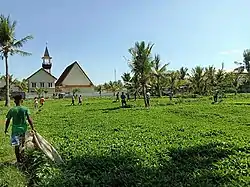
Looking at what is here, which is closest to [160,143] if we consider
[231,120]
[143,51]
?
[231,120]

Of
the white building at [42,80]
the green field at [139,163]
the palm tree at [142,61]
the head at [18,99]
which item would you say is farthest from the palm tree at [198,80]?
the head at [18,99]

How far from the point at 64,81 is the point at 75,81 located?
2385 millimetres

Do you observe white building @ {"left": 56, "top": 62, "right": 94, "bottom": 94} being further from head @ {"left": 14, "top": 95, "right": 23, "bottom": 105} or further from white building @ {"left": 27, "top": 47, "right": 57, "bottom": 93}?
head @ {"left": 14, "top": 95, "right": 23, "bottom": 105}

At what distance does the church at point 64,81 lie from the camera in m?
74.1

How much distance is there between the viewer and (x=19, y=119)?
30.8ft

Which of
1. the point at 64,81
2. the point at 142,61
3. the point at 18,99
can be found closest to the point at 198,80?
the point at 142,61

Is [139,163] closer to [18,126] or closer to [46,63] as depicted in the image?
[18,126]

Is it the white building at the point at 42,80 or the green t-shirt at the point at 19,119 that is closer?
the green t-shirt at the point at 19,119

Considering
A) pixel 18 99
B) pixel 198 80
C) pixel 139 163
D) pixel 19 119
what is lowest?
pixel 139 163

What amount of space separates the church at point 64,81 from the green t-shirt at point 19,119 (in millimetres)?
64029

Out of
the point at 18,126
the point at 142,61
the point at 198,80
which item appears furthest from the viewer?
the point at 198,80

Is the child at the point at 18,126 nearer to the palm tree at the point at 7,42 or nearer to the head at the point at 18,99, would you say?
the head at the point at 18,99

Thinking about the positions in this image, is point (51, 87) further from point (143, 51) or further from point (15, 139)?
point (15, 139)

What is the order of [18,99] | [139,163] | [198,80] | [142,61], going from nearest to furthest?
1. [139,163]
2. [18,99]
3. [142,61]
4. [198,80]
